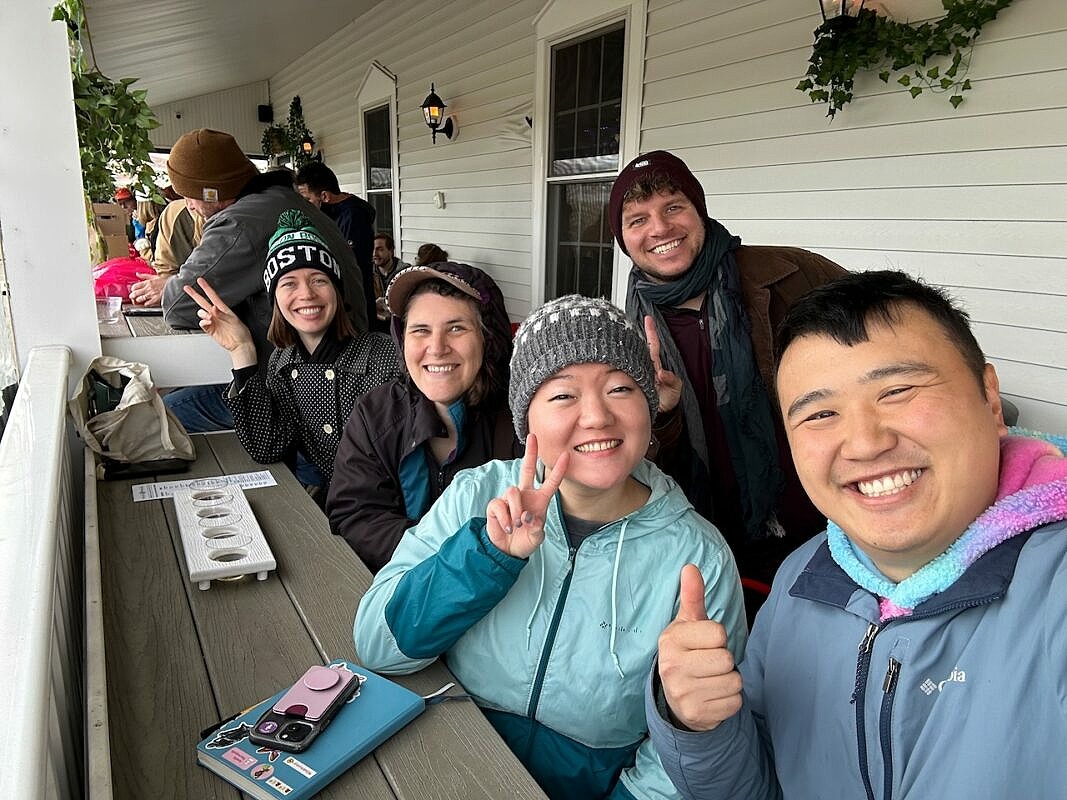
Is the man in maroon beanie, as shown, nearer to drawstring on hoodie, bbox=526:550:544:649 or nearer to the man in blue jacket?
drawstring on hoodie, bbox=526:550:544:649

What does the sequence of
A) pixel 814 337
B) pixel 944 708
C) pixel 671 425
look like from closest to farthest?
1. pixel 944 708
2. pixel 814 337
3. pixel 671 425

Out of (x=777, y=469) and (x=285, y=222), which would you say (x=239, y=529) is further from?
(x=777, y=469)

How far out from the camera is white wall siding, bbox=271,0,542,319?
5281mm


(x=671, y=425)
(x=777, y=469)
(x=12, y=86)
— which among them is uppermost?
(x=12, y=86)

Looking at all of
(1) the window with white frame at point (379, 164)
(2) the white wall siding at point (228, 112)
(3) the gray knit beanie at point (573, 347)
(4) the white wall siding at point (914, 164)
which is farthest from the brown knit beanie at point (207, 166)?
(2) the white wall siding at point (228, 112)

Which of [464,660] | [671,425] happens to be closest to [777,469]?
[671,425]

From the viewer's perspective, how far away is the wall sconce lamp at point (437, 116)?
6078mm

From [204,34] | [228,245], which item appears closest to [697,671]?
[228,245]

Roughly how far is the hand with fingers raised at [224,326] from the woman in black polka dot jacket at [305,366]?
0.09m

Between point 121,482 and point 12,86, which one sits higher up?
point 12,86

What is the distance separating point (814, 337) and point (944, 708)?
46 cm

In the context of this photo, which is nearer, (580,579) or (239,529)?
(580,579)

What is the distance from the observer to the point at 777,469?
6.52ft

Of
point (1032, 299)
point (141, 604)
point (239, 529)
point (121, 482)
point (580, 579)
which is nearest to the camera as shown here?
point (580, 579)
